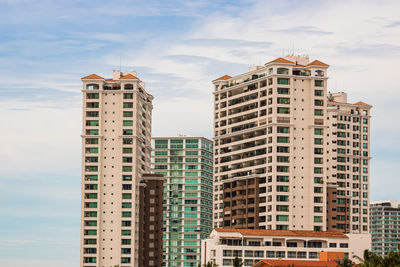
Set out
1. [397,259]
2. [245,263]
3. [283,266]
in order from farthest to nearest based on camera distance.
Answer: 1. [245,263]
2. [283,266]
3. [397,259]

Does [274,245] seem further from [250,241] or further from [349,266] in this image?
[349,266]

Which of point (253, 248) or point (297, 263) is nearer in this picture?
point (297, 263)

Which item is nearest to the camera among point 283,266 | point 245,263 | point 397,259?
point 397,259

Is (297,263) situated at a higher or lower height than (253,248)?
lower

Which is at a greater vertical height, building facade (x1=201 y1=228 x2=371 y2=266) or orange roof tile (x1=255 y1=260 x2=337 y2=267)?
building facade (x1=201 y1=228 x2=371 y2=266)

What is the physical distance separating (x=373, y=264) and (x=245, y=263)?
233 ft

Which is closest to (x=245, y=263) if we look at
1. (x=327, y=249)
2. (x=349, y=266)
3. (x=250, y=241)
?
(x=250, y=241)

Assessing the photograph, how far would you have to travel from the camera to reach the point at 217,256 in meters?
196

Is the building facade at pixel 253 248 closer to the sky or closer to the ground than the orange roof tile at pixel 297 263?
closer to the sky

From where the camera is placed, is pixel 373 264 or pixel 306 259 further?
pixel 306 259

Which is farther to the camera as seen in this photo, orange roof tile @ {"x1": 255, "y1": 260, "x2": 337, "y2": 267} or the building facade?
the building facade

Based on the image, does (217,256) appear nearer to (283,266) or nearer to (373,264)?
(283,266)

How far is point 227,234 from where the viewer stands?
7746 inches

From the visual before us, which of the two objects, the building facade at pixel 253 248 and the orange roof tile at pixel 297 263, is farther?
the building facade at pixel 253 248
